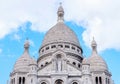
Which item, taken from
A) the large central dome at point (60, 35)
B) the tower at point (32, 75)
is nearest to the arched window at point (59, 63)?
the tower at point (32, 75)

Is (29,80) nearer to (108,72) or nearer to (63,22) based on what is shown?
(108,72)

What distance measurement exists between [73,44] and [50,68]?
43.7 feet

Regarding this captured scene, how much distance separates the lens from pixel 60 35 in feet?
220

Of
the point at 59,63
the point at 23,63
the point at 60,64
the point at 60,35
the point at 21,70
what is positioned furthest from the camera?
the point at 60,35

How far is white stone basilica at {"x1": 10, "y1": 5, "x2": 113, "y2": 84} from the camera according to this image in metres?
52.9

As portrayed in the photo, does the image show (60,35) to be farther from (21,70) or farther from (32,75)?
(32,75)

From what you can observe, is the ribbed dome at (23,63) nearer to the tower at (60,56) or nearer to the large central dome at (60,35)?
the tower at (60,56)

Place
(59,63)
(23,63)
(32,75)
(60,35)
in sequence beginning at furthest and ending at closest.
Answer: (60,35) → (23,63) → (59,63) → (32,75)

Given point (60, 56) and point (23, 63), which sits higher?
point (23, 63)

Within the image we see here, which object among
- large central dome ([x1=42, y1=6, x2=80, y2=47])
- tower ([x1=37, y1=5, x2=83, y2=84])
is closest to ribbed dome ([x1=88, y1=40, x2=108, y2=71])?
tower ([x1=37, y1=5, x2=83, y2=84])

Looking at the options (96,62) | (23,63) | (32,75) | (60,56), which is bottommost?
(32,75)

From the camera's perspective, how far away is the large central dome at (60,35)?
2618 inches

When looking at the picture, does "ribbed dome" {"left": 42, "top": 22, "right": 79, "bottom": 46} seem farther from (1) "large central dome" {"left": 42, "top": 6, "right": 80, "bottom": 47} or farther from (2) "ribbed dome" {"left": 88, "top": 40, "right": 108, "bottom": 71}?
(2) "ribbed dome" {"left": 88, "top": 40, "right": 108, "bottom": 71}

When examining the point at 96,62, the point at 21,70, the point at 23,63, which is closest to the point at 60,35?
the point at 96,62
